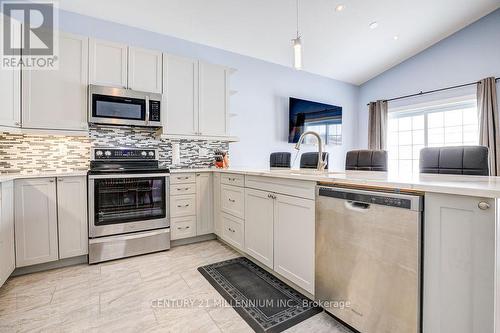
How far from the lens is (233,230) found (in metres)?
2.67

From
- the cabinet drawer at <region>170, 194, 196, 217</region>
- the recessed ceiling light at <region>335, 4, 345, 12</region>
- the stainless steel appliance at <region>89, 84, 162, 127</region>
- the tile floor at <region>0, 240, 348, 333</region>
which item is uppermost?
the recessed ceiling light at <region>335, 4, 345, 12</region>

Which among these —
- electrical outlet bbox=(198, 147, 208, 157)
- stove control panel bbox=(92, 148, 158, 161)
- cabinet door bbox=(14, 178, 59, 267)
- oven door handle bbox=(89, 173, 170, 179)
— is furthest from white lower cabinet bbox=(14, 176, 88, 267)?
electrical outlet bbox=(198, 147, 208, 157)

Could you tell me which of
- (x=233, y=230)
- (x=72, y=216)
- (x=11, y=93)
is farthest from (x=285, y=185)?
(x=11, y=93)

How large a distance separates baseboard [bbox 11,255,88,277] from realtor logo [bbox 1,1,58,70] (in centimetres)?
180

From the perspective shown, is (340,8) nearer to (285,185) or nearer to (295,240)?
(285,185)

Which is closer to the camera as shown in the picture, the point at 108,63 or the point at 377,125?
the point at 108,63

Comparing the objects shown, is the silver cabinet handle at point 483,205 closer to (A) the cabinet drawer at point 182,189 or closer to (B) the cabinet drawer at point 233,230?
(B) the cabinet drawer at point 233,230

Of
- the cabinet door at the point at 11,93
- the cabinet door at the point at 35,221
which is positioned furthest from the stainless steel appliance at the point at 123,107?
the cabinet door at the point at 35,221

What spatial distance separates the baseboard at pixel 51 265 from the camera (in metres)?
2.19

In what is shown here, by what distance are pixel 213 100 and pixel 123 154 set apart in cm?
133

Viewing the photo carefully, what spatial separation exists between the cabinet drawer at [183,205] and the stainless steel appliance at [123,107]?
914 millimetres

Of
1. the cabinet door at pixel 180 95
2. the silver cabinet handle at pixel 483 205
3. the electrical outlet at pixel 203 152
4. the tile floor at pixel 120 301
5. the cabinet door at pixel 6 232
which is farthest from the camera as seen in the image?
the electrical outlet at pixel 203 152

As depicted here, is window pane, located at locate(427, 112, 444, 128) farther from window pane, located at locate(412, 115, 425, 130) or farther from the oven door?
the oven door

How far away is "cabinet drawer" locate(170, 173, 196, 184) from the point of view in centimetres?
287
